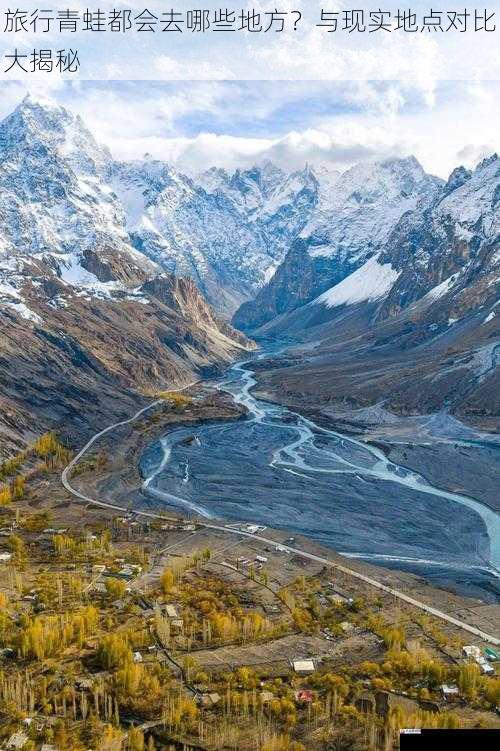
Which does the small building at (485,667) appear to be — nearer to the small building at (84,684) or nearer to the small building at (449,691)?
the small building at (449,691)

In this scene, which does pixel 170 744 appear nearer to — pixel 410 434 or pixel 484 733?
pixel 484 733

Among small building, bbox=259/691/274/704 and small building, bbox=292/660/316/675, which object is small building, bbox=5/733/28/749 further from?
small building, bbox=292/660/316/675

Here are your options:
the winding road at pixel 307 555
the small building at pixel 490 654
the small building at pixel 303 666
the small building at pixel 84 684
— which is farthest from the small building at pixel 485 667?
the small building at pixel 84 684

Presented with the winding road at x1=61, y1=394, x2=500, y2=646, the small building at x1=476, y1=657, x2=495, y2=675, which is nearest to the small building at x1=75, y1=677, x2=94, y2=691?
the small building at x1=476, y1=657, x2=495, y2=675

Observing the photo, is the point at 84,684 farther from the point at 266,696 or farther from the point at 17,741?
the point at 266,696

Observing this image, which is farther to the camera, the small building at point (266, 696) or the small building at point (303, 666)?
the small building at point (303, 666)

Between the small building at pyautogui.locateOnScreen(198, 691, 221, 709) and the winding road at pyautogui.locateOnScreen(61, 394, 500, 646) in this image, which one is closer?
the small building at pyautogui.locateOnScreen(198, 691, 221, 709)
